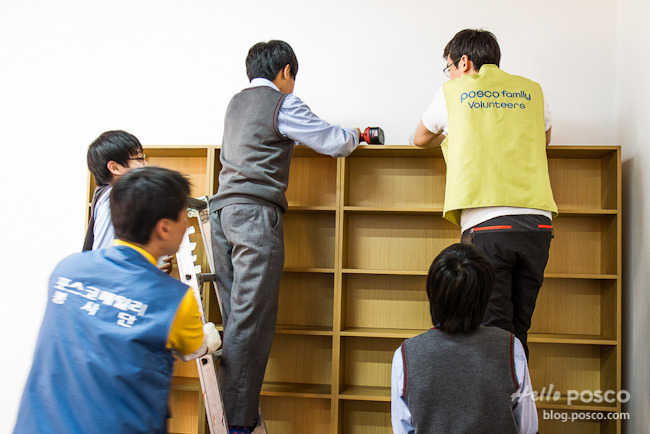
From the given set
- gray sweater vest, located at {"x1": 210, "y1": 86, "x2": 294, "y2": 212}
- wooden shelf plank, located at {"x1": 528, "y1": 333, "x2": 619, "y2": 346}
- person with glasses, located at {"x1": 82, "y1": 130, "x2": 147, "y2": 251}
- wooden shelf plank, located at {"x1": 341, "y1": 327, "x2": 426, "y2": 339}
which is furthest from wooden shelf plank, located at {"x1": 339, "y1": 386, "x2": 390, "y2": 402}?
person with glasses, located at {"x1": 82, "y1": 130, "x2": 147, "y2": 251}

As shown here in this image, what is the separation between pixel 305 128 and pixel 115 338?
1.34m

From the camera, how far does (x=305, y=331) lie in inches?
110

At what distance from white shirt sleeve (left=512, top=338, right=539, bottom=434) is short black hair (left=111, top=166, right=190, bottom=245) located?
0.94 metres

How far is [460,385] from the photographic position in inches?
53.8

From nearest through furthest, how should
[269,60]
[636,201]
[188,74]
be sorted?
[269,60]
[636,201]
[188,74]

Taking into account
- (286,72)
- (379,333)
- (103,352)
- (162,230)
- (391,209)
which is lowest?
(379,333)

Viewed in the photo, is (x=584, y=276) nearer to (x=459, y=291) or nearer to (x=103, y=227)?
(x=459, y=291)

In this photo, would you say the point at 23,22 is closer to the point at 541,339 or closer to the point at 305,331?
the point at 305,331

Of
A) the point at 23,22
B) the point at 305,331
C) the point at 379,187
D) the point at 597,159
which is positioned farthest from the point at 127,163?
the point at 597,159

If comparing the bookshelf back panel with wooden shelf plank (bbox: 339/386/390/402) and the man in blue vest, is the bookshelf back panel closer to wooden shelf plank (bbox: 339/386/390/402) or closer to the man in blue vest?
wooden shelf plank (bbox: 339/386/390/402)

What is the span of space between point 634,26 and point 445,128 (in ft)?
4.05

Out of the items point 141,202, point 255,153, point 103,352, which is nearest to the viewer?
point 103,352

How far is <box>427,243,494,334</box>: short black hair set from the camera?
1410 millimetres

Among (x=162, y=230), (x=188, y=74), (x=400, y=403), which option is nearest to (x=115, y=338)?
(x=162, y=230)
